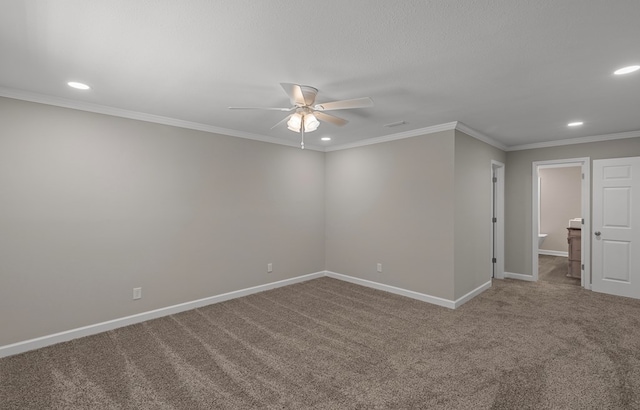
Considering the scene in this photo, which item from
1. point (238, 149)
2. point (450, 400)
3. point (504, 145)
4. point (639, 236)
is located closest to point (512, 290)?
point (639, 236)

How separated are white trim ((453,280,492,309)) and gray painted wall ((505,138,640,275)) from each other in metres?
1.04

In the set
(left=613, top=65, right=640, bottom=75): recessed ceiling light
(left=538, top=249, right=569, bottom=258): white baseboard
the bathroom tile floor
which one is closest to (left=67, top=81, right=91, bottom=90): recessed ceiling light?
(left=613, top=65, right=640, bottom=75): recessed ceiling light

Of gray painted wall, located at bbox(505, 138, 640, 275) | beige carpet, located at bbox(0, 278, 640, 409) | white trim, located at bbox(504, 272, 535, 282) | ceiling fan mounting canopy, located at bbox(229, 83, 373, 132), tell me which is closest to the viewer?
beige carpet, located at bbox(0, 278, 640, 409)

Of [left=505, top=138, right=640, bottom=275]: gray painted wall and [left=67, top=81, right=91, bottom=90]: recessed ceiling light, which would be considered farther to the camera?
[left=505, top=138, right=640, bottom=275]: gray painted wall

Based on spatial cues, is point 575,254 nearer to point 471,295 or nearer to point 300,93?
point 471,295

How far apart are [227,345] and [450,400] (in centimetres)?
202

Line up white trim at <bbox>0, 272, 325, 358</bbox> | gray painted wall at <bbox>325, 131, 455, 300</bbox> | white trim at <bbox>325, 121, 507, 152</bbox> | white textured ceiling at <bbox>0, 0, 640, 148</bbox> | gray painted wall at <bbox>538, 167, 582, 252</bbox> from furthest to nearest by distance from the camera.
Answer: gray painted wall at <bbox>538, 167, 582, 252</bbox> → gray painted wall at <bbox>325, 131, 455, 300</bbox> → white trim at <bbox>325, 121, 507, 152</bbox> → white trim at <bbox>0, 272, 325, 358</bbox> → white textured ceiling at <bbox>0, 0, 640, 148</bbox>

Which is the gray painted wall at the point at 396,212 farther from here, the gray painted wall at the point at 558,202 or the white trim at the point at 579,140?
the gray painted wall at the point at 558,202

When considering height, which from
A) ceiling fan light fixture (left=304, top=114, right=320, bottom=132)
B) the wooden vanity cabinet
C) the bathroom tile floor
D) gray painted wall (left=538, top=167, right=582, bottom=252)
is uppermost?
ceiling fan light fixture (left=304, top=114, right=320, bottom=132)

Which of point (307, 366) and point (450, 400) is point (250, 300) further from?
point (450, 400)

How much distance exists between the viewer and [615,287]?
14.9ft

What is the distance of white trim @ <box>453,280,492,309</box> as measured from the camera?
13.1ft

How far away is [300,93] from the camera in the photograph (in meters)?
2.42

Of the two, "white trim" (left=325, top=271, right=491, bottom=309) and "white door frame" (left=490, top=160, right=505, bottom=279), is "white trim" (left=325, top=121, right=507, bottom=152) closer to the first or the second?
"white door frame" (left=490, top=160, right=505, bottom=279)
